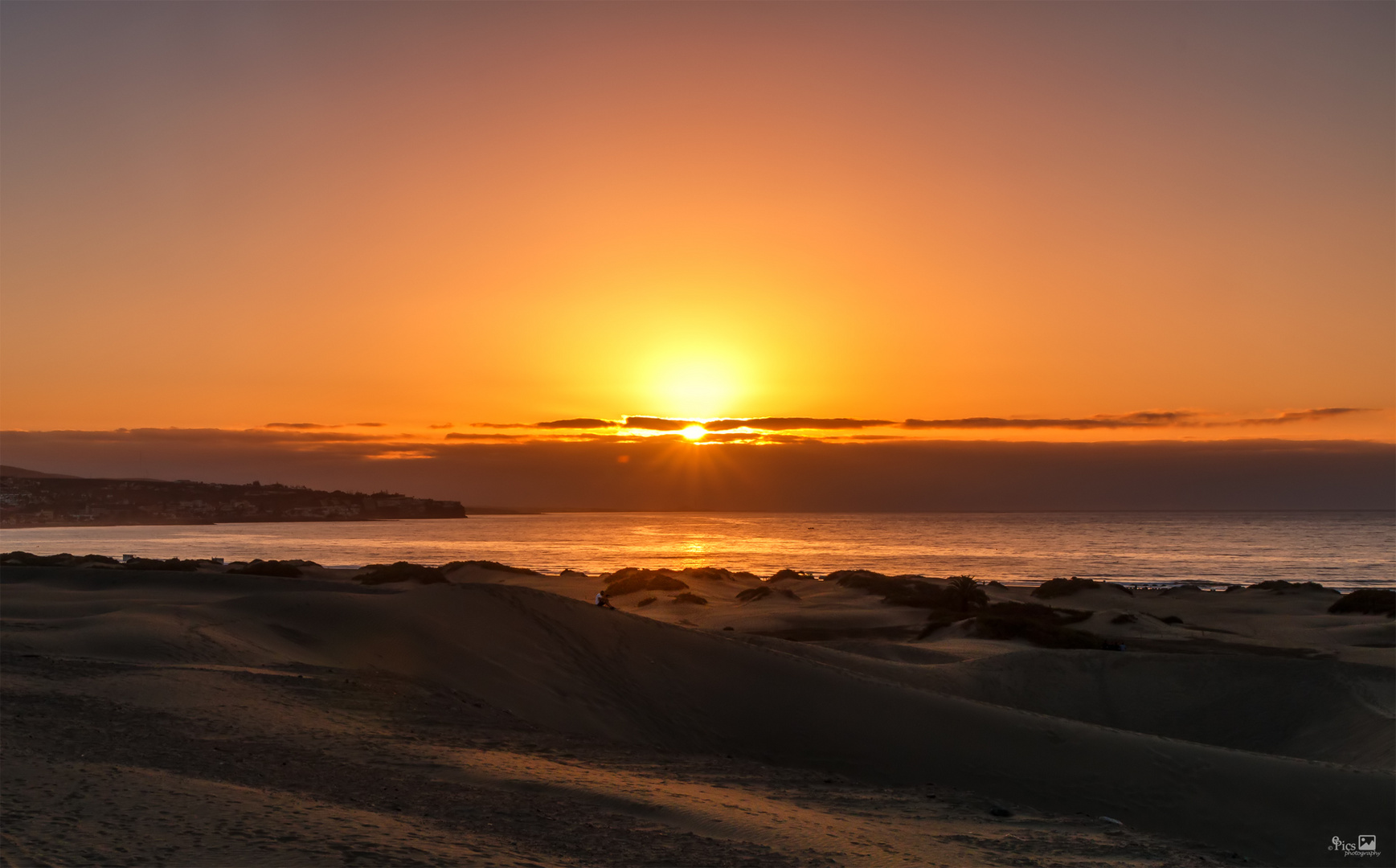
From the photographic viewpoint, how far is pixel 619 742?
42.2 feet

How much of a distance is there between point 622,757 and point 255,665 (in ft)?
23.1

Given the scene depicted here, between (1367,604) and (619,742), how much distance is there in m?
35.7

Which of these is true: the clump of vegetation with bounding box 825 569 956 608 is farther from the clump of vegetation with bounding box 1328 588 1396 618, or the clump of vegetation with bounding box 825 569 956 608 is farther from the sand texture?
the clump of vegetation with bounding box 1328 588 1396 618

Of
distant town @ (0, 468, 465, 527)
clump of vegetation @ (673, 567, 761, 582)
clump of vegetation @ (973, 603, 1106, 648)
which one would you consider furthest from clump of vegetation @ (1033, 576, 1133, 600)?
distant town @ (0, 468, 465, 527)

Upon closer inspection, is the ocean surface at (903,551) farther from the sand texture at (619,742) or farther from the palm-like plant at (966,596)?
the sand texture at (619,742)

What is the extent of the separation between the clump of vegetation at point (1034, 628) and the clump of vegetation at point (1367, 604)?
42.0 feet

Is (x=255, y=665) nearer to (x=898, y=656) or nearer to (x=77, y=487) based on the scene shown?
(x=898, y=656)

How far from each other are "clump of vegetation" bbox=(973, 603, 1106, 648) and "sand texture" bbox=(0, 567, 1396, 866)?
4.34 feet

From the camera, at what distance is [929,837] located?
853 cm

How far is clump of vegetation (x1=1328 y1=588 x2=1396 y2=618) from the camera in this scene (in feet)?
117

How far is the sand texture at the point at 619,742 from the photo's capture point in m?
7.16

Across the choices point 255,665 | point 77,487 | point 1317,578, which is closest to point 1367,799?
point 255,665

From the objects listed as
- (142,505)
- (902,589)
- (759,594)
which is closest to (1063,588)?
(902,589)

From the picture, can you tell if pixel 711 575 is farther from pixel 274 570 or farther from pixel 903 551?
pixel 903 551
